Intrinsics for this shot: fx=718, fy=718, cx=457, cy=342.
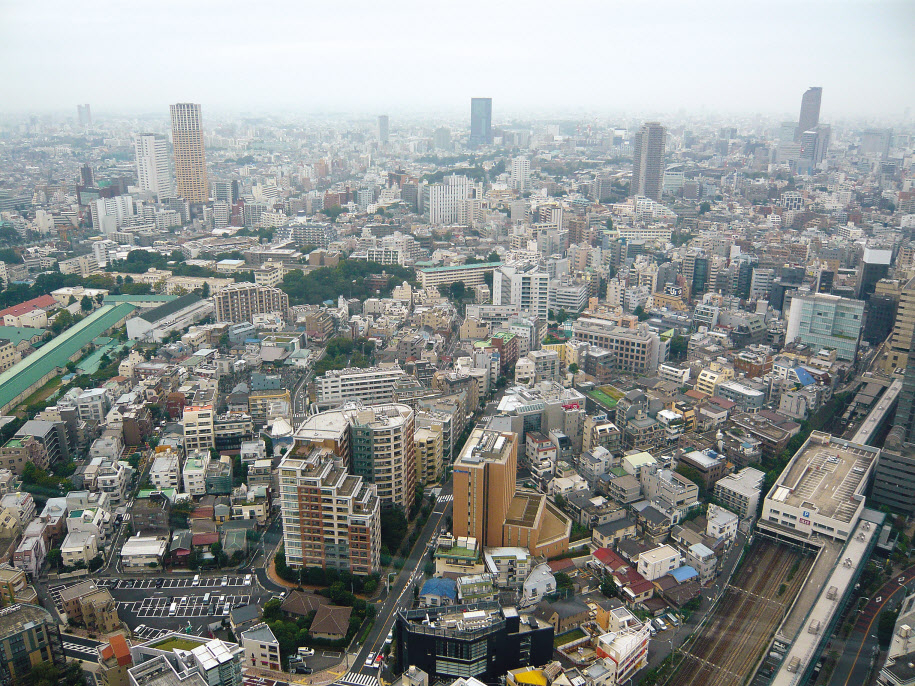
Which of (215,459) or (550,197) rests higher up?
(550,197)

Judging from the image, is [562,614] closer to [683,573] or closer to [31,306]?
[683,573]

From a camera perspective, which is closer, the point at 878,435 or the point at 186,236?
the point at 878,435

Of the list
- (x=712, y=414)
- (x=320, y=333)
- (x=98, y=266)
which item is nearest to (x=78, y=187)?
(x=98, y=266)

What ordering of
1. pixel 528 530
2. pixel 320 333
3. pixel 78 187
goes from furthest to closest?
pixel 78 187, pixel 320 333, pixel 528 530

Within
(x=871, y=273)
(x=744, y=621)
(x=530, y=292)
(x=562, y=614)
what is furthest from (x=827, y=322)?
(x=562, y=614)

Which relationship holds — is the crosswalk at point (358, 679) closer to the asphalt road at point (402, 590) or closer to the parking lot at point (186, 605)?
the asphalt road at point (402, 590)

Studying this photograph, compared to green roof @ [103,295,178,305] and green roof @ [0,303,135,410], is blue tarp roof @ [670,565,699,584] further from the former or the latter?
green roof @ [103,295,178,305]

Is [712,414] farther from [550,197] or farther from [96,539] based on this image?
[550,197]

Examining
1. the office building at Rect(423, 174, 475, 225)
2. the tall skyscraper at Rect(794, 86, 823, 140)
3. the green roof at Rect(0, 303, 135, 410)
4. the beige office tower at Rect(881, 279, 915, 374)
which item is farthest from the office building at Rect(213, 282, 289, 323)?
the tall skyscraper at Rect(794, 86, 823, 140)
